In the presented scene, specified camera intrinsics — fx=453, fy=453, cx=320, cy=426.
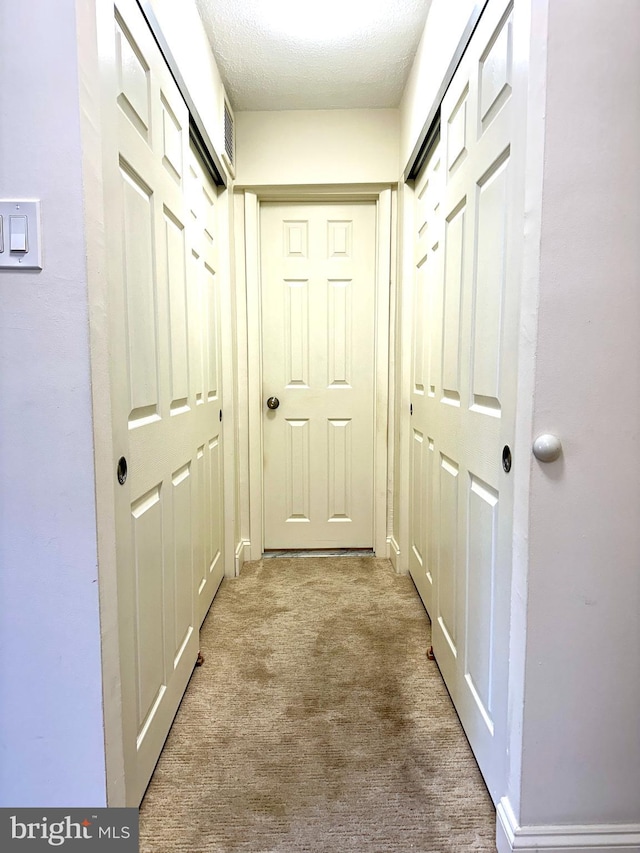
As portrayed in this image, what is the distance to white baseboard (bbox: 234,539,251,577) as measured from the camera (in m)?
2.37

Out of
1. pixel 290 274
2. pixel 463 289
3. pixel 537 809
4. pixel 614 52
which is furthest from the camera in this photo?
pixel 290 274

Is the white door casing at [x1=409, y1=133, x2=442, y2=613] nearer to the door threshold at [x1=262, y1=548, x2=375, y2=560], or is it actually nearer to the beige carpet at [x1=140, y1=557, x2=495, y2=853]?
the beige carpet at [x1=140, y1=557, x2=495, y2=853]

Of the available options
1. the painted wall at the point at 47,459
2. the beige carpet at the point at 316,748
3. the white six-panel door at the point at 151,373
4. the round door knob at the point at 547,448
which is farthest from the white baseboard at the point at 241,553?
the round door knob at the point at 547,448

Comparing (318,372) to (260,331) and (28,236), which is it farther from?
(28,236)

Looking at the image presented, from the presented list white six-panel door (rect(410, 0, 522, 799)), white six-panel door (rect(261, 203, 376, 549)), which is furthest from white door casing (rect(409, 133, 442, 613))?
white six-panel door (rect(261, 203, 376, 549))

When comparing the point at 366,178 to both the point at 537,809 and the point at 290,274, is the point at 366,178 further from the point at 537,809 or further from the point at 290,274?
the point at 537,809

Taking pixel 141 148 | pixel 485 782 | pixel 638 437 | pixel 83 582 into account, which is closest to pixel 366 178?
pixel 141 148

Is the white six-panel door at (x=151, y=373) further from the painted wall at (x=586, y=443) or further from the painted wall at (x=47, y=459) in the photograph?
the painted wall at (x=586, y=443)

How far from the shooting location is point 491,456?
108cm

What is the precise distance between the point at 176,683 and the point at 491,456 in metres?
1.14

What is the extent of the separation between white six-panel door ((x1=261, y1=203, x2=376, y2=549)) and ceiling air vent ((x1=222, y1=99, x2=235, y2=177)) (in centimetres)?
31

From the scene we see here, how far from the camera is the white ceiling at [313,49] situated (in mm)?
1656

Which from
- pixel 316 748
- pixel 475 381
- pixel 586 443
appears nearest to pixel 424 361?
pixel 475 381

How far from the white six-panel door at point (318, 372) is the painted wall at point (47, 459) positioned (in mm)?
1794
